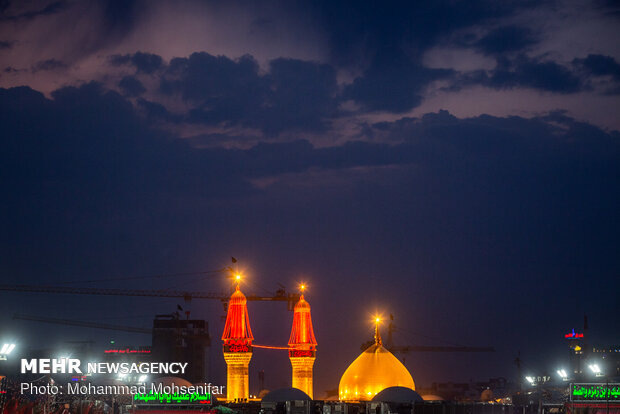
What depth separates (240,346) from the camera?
11662 cm

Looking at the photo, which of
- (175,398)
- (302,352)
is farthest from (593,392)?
(302,352)

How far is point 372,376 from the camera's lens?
11512cm

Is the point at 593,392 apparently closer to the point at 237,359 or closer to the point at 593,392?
the point at 593,392

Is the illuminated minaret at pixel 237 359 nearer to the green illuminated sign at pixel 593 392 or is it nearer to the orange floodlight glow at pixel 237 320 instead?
the orange floodlight glow at pixel 237 320

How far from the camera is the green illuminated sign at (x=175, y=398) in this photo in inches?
2904

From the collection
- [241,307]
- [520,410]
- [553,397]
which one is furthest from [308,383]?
[553,397]

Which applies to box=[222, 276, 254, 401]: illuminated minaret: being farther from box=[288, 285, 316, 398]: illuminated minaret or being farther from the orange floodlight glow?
box=[288, 285, 316, 398]: illuminated minaret

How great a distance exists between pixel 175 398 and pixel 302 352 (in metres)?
47.3

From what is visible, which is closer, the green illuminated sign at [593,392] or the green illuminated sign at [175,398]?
the green illuminated sign at [175,398]

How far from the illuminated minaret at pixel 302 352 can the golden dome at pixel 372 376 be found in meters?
4.87

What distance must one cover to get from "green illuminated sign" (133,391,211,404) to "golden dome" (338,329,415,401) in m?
43.0

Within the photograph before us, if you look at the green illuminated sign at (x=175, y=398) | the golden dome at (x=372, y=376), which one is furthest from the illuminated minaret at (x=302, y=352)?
the green illuminated sign at (x=175, y=398)

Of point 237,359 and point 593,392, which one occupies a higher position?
point 237,359

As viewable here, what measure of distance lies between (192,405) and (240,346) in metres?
42.9
